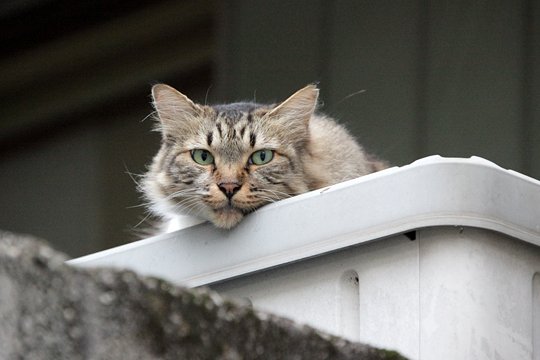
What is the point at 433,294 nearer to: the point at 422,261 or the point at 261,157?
the point at 422,261

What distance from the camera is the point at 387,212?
7.15 feet

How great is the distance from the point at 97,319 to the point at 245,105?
2773 millimetres

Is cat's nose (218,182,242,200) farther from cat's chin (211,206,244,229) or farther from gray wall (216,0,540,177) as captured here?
gray wall (216,0,540,177)

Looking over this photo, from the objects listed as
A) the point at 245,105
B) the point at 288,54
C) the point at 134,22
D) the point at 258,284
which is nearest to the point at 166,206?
the point at 245,105

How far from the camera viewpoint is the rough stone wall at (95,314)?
1259 mm

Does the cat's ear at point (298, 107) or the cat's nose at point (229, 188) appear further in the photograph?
the cat's ear at point (298, 107)

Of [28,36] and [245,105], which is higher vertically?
[28,36]

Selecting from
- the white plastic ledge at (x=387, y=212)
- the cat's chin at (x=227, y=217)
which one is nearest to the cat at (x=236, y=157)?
the cat's chin at (x=227, y=217)

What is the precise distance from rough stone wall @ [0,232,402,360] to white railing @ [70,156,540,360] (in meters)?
0.76

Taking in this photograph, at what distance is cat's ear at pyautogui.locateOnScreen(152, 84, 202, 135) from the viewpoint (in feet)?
12.5

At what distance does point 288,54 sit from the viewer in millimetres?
5562

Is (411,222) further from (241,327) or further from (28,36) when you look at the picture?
(28,36)

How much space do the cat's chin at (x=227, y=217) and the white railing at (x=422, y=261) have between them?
0.55 m

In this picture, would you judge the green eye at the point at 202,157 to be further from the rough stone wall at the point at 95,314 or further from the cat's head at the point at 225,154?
the rough stone wall at the point at 95,314
